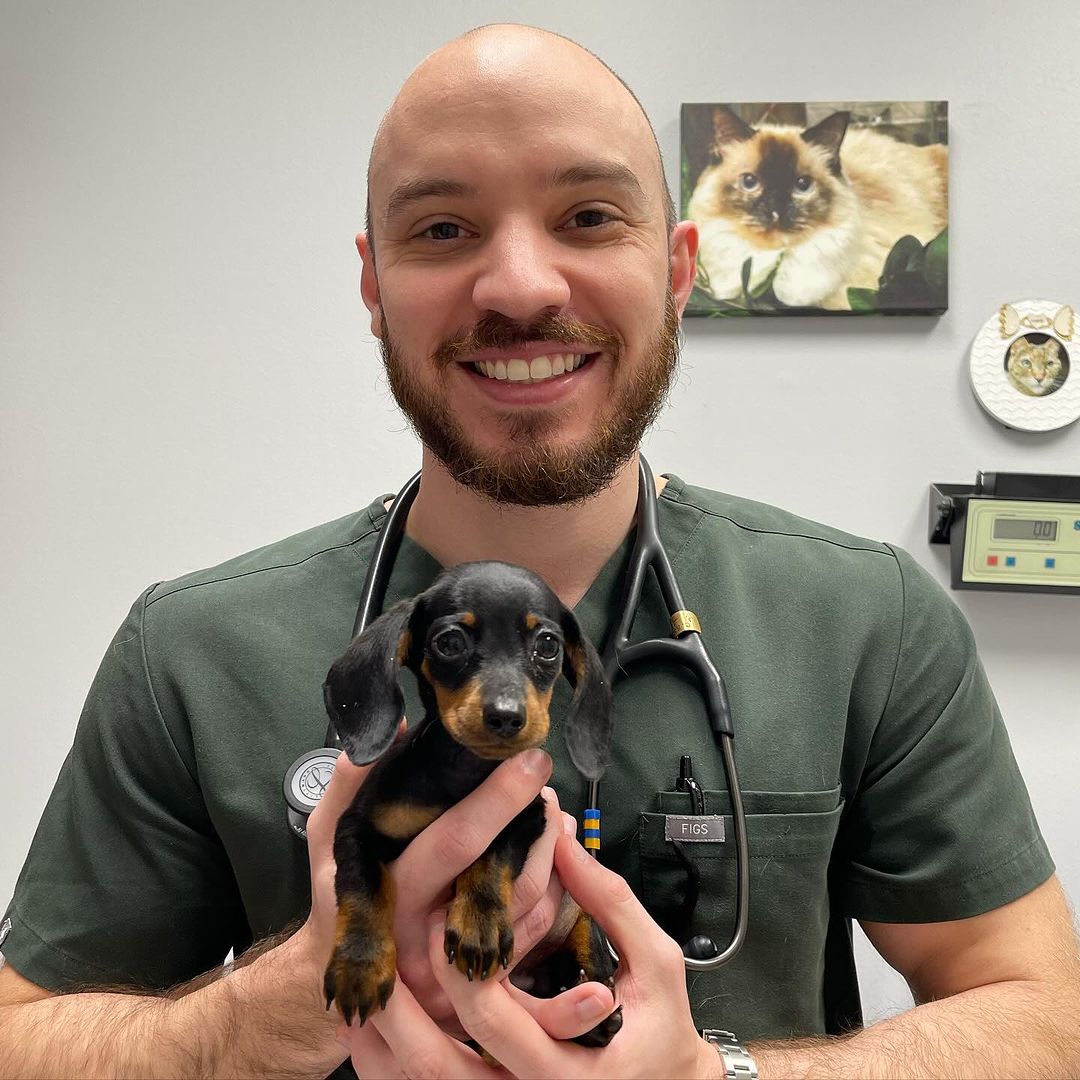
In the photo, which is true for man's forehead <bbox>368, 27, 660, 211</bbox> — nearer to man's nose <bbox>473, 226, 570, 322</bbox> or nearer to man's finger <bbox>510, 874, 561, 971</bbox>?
man's nose <bbox>473, 226, 570, 322</bbox>

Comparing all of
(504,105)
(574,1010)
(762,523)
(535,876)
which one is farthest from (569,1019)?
(504,105)

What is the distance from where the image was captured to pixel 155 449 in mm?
2031

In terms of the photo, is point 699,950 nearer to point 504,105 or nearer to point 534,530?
point 534,530

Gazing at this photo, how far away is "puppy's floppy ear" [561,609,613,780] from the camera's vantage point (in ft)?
2.47

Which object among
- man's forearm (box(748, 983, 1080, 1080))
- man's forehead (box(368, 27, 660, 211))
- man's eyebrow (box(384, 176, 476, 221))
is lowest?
man's forearm (box(748, 983, 1080, 1080))

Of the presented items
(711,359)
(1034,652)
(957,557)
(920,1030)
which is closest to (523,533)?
(920,1030)

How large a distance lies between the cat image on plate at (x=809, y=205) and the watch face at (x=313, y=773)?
1.31 metres

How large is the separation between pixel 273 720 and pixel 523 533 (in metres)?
0.37

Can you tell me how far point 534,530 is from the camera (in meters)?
1.17

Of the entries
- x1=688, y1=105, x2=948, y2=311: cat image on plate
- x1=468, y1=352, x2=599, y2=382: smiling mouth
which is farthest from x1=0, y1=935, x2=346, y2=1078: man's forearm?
x1=688, y1=105, x2=948, y2=311: cat image on plate

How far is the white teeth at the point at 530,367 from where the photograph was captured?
1.03 metres

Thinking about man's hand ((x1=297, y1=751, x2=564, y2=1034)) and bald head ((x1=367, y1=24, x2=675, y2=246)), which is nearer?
man's hand ((x1=297, y1=751, x2=564, y2=1034))

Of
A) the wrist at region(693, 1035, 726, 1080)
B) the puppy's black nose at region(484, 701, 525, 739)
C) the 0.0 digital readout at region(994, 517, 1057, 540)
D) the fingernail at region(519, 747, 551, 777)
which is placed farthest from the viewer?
the 0.0 digital readout at region(994, 517, 1057, 540)

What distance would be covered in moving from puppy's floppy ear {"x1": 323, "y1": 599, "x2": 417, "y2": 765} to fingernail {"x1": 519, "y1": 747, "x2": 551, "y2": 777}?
11 centimetres
